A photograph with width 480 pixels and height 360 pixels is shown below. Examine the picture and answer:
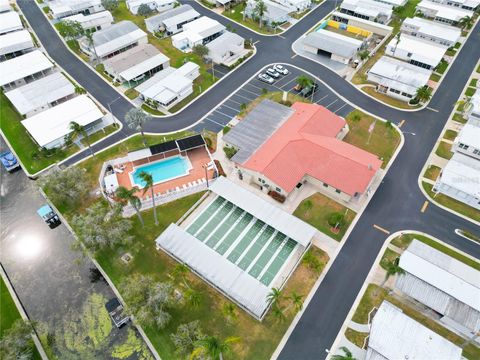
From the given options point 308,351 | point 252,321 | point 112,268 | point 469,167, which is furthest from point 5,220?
point 469,167

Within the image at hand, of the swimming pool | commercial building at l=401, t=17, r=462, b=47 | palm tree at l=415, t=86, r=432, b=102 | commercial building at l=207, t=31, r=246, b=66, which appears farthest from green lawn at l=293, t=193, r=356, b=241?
commercial building at l=401, t=17, r=462, b=47

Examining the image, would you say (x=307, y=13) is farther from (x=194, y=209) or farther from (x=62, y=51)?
(x=194, y=209)

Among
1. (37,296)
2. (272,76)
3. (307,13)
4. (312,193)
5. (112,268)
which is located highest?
(307,13)

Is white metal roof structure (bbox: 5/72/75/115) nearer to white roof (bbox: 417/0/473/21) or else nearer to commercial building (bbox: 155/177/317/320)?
commercial building (bbox: 155/177/317/320)

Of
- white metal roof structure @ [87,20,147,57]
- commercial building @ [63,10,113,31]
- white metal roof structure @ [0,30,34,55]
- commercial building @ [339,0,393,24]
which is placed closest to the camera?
white metal roof structure @ [87,20,147,57]

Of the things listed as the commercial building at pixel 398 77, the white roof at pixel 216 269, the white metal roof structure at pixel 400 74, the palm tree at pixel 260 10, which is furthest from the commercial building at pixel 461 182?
→ the palm tree at pixel 260 10

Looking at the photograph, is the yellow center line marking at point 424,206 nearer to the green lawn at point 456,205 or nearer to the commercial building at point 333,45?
the green lawn at point 456,205
